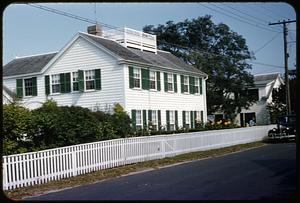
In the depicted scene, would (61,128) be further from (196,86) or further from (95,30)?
(196,86)

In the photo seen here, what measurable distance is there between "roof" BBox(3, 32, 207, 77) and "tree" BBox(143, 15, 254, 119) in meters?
9.80

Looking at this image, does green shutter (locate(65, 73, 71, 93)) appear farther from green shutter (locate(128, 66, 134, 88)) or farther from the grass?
the grass

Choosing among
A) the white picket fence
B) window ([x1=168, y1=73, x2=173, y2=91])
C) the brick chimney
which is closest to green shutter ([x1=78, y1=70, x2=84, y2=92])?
the brick chimney

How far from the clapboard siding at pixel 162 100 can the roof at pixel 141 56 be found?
2.88 ft

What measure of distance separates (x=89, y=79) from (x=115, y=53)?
7.13ft

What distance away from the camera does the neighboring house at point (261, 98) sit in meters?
35.2

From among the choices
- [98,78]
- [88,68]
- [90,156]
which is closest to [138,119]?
[98,78]

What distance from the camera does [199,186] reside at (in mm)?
9516

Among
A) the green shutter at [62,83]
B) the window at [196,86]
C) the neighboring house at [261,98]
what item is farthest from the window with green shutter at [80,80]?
the neighboring house at [261,98]

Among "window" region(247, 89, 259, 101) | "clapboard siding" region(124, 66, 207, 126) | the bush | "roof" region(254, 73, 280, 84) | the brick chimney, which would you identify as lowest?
the bush

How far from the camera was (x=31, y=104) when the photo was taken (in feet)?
83.2

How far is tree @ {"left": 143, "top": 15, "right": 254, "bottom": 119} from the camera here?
4088 cm

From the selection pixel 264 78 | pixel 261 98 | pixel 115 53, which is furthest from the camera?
pixel 264 78

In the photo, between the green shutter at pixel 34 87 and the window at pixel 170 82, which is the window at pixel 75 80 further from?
the window at pixel 170 82
